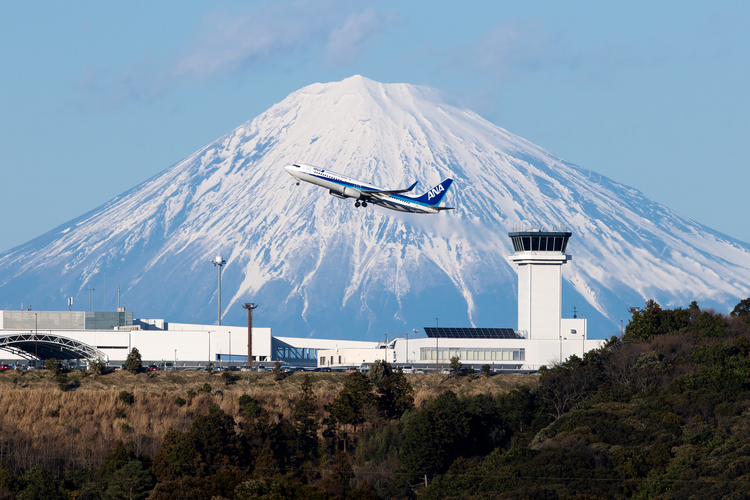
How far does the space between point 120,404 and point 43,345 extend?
59.9 m

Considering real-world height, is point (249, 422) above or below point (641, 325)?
below

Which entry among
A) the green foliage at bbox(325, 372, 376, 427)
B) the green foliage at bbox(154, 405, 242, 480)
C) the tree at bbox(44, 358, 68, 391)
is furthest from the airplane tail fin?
the tree at bbox(44, 358, 68, 391)

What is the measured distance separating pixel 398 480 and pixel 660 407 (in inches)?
1297

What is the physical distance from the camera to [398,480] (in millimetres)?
115500

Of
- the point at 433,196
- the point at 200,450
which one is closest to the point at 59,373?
the point at 200,450

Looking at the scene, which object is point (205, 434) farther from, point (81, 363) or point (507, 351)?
point (507, 351)

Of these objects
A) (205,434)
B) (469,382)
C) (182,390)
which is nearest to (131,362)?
(182,390)

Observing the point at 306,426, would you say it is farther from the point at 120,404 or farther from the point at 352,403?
the point at 120,404

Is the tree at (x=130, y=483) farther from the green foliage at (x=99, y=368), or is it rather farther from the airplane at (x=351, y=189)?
the green foliage at (x=99, y=368)

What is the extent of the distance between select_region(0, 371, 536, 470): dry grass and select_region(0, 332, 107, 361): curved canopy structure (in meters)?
34.2

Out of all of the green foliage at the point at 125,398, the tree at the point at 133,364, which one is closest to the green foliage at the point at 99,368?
the tree at the point at 133,364

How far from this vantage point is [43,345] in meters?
196

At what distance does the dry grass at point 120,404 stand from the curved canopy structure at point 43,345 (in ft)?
112

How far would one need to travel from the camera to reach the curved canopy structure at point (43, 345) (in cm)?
18662
